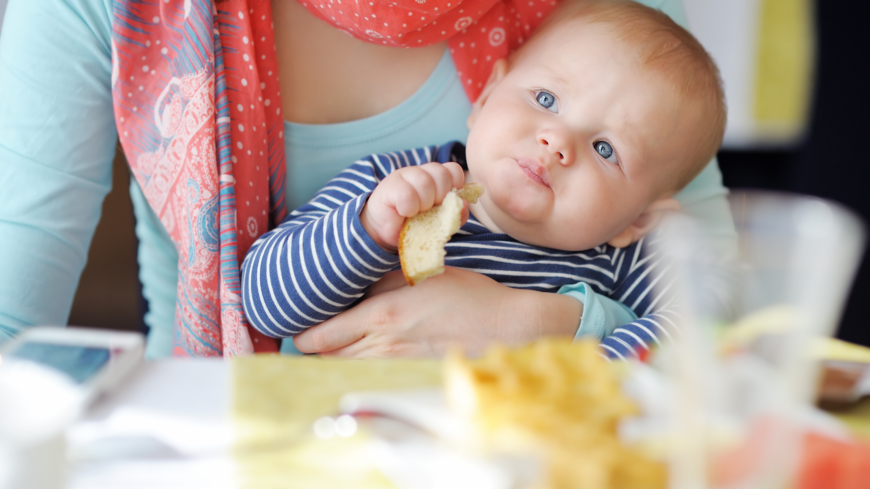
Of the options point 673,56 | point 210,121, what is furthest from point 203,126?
point 673,56

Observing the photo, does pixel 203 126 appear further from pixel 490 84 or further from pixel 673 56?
pixel 673 56

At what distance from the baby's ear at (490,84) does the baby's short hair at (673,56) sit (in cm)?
8

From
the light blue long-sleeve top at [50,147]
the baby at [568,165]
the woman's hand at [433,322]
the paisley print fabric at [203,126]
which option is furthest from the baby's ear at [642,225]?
the paisley print fabric at [203,126]

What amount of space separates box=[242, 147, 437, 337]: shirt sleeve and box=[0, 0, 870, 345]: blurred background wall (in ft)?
2.22

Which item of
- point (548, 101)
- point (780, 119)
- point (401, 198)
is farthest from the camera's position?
point (780, 119)

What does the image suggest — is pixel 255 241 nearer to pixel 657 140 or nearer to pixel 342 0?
pixel 342 0

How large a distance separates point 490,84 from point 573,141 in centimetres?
22

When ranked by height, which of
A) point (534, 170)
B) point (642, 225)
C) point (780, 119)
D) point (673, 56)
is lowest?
point (780, 119)

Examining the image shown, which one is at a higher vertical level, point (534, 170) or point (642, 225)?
point (534, 170)

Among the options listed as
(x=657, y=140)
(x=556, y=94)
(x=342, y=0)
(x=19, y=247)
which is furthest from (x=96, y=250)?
(x=657, y=140)

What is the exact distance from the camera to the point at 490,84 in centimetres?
108

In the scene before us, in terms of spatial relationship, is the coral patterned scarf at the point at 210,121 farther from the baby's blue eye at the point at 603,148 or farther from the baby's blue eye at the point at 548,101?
the baby's blue eye at the point at 603,148

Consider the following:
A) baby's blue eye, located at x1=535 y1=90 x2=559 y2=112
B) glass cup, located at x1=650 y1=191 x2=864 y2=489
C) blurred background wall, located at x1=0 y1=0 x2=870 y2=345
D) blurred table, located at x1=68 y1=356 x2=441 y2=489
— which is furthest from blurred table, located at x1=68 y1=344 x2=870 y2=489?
blurred background wall, located at x1=0 y1=0 x2=870 y2=345

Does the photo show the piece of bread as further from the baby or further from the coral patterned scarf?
the coral patterned scarf
